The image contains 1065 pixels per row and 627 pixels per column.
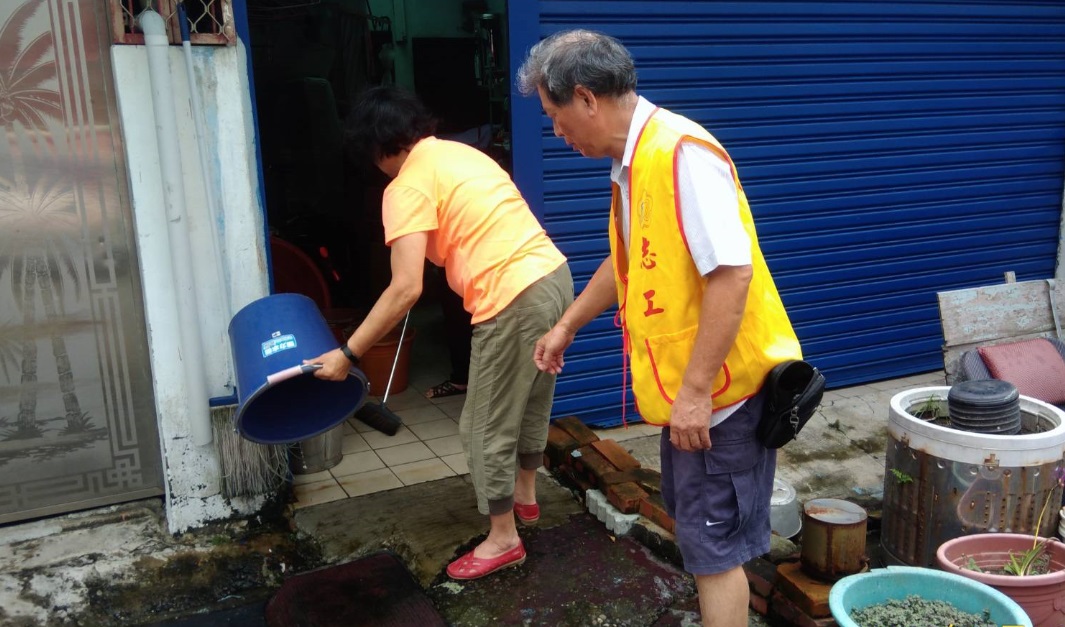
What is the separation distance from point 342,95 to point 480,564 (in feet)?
20.1

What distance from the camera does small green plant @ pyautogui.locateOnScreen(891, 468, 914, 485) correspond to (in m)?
3.49

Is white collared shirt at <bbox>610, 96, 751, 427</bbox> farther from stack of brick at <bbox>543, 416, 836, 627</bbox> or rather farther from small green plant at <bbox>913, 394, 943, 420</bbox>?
small green plant at <bbox>913, 394, 943, 420</bbox>

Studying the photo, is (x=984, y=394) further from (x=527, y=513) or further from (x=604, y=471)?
(x=527, y=513)

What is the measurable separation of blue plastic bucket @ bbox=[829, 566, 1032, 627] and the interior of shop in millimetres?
5477

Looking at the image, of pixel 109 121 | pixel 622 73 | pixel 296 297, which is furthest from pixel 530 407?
pixel 109 121

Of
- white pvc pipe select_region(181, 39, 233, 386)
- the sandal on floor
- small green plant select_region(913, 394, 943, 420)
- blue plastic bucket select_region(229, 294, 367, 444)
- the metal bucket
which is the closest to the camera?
blue plastic bucket select_region(229, 294, 367, 444)

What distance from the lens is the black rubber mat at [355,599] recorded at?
3424 mm

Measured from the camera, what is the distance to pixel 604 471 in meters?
4.27

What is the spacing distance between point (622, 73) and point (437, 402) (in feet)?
11.7

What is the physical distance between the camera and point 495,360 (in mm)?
3504

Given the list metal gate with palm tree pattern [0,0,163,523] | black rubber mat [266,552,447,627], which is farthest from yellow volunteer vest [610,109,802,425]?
metal gate with palm tree pattern [0,0,163,523]

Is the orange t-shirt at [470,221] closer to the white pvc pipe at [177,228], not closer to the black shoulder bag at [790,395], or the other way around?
the white pvc pipe at [177,228]

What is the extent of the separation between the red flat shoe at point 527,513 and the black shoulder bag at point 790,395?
5.94 ft

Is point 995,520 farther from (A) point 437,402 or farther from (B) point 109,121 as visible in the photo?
(B) point 109,121
